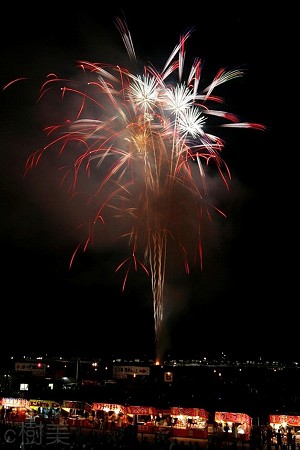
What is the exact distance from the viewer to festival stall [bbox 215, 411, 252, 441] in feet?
57.8

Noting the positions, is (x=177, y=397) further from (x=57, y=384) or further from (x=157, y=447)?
(x=57, y=384)

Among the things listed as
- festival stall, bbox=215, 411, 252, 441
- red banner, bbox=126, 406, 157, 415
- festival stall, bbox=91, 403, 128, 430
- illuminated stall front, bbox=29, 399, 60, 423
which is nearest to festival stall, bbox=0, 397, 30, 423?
illuminated stall front, bbox=29, 399, 60, 423

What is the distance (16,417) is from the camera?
21969 millimetres

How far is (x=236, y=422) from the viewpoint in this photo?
1788 centimetres

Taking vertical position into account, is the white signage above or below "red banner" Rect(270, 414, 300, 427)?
above

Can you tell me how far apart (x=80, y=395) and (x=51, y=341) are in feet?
127

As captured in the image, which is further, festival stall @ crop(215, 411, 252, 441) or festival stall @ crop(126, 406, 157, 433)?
festival stall @ crop(126, 406, 157, 433)

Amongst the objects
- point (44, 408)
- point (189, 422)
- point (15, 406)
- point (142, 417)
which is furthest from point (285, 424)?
point (15, 406)

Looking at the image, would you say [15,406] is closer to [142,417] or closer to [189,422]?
[142,417]

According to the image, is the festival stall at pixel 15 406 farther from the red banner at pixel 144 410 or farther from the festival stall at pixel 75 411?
the red banner at pixel 144 410

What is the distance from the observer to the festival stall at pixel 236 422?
1761 cm

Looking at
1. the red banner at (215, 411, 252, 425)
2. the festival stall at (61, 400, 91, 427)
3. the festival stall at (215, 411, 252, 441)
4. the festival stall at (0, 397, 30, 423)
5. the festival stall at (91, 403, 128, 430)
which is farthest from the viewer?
the festival stall at (0, 397, 30, 423)

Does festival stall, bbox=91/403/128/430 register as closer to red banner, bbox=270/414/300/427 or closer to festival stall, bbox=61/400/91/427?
festival stall, bbox=61/400/91/427

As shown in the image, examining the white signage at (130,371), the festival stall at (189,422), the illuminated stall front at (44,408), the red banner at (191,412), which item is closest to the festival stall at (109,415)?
the illuminated stall front at (44,408)
